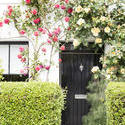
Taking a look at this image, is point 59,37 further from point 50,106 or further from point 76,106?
point 50,106

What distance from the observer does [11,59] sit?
6.16 meters

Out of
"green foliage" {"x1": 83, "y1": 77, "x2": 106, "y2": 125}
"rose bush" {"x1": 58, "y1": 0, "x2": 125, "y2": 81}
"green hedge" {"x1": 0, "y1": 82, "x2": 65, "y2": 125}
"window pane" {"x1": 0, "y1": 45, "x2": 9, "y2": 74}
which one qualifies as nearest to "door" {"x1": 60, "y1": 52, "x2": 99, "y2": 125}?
"green foliage" {"x1": 83, "y1": 77, "x2": 106, "y2": 125}

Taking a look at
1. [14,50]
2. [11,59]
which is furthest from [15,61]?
[14,50]

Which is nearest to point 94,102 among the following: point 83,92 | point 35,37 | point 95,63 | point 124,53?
point 83,92

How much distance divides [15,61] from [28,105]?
8.65 ft

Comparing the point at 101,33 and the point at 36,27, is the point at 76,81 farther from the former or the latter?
the point at 36,27

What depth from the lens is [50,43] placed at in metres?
5.66

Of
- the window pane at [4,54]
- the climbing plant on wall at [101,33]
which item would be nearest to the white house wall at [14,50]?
the window pane at [4,54]

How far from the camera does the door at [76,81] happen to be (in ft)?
19.7

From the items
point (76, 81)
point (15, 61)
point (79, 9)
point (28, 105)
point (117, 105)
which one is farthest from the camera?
point (15, 61)

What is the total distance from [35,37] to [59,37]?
64 centimetres

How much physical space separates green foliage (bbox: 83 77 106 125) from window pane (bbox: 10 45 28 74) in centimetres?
203

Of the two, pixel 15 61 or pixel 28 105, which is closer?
pixel 28 105

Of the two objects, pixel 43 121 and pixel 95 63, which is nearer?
pixel 43 121
